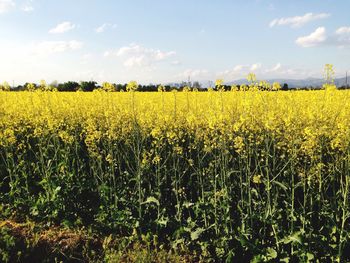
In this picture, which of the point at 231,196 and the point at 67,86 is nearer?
the point at 231,196

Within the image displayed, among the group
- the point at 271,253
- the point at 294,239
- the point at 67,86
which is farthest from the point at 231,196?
the point at 67,86

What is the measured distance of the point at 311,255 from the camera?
4066 millimetres

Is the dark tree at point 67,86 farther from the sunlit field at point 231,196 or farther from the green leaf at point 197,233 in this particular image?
the green leaf at point 197,233

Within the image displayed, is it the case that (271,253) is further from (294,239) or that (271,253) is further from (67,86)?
(67,86)

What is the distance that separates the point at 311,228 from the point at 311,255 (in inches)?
12.5

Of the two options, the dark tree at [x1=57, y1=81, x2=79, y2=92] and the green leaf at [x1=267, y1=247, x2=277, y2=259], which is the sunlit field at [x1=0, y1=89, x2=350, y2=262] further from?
the dark tree at [x1=57, y1=81, x2=79, y2=92]

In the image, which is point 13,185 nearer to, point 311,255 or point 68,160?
point 68,160

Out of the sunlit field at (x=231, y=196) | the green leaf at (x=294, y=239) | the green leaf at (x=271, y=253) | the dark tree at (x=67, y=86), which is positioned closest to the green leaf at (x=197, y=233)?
the sunlit field at (x=231, y=196)

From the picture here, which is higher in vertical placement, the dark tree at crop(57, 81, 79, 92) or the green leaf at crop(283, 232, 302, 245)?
the dark tree at crop(57, 81, 79, 92)

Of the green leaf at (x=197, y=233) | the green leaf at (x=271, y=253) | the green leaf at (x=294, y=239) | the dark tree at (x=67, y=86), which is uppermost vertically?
the dark tree at (x=67, y=86)

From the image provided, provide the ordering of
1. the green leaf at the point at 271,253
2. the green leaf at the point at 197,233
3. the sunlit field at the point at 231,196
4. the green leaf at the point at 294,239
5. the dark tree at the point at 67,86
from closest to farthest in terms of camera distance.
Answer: the green leaf at the point at 294,239
the green leaf at the point at 271,253
the sunlit field at the point at 231,196
the green leaf at the point at 197,233
the dark tree at the point at 67,86

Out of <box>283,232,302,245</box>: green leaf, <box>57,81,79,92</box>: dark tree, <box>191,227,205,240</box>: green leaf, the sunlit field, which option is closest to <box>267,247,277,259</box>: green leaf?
the sunlit field

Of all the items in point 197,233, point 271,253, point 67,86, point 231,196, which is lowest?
point 271,253

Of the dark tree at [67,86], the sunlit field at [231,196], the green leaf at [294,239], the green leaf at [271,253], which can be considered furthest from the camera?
the dark tree at [67,86]
